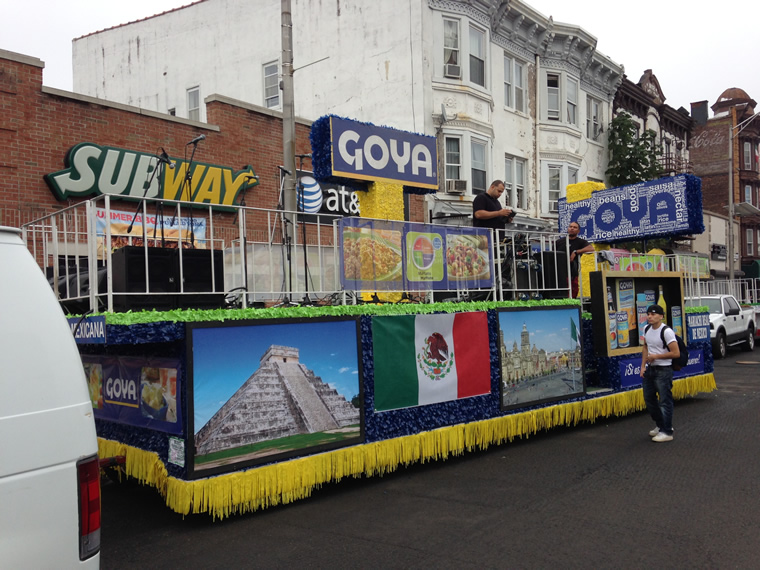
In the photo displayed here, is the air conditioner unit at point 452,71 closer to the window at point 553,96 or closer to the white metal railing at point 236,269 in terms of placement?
the window at point 553,96

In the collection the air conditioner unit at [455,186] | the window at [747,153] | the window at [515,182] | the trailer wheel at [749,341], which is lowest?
the trailer wheel at [749,341]

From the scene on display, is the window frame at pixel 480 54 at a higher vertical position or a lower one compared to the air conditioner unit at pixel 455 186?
higher

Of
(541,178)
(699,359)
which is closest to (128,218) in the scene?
(699,359)

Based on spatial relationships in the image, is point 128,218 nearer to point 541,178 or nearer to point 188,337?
point 188,337

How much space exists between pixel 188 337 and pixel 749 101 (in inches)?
2131

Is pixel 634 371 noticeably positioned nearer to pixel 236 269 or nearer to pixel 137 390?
pixel 236 269

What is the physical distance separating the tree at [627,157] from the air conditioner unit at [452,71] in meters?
10.6

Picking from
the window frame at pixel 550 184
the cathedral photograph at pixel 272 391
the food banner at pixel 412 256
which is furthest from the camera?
the window frame at pixel 550 184

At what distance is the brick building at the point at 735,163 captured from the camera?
4578cm

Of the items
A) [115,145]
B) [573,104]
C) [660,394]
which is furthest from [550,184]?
[660,394]

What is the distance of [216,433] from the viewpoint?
216 inches

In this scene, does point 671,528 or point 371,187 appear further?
point 371,187

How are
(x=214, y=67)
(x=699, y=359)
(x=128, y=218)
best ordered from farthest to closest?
(x=214, y=67)
(x=128, y=218)
(x=699, y=359)

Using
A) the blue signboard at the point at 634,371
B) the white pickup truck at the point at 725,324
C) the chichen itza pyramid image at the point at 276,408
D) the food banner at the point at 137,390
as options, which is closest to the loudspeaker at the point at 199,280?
the food banner at the point at 137,390
